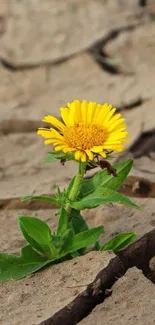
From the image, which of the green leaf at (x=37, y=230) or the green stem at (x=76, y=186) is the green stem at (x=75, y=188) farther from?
the green leaf at (x=37, y=230)

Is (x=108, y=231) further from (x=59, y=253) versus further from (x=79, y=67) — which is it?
(x=79, y=67)

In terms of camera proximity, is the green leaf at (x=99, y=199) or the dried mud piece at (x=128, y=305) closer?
the dried mud piece at (x=128, y=305)

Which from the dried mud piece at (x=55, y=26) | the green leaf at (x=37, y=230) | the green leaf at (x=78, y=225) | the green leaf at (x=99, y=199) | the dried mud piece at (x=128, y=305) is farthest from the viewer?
the dried mud piece at (x=55, y=26)

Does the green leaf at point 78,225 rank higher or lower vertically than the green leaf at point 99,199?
lower

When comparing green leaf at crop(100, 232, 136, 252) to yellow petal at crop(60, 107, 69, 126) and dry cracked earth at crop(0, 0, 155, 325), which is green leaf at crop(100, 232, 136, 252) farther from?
yellow petal at crop(60, 107, 69, 126)

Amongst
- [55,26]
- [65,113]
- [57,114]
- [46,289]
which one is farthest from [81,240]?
[55,26]

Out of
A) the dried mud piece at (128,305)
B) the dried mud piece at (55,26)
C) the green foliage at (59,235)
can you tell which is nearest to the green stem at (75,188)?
the green foliage at (59,235)

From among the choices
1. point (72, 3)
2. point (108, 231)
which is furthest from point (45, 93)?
point (108, 231)
